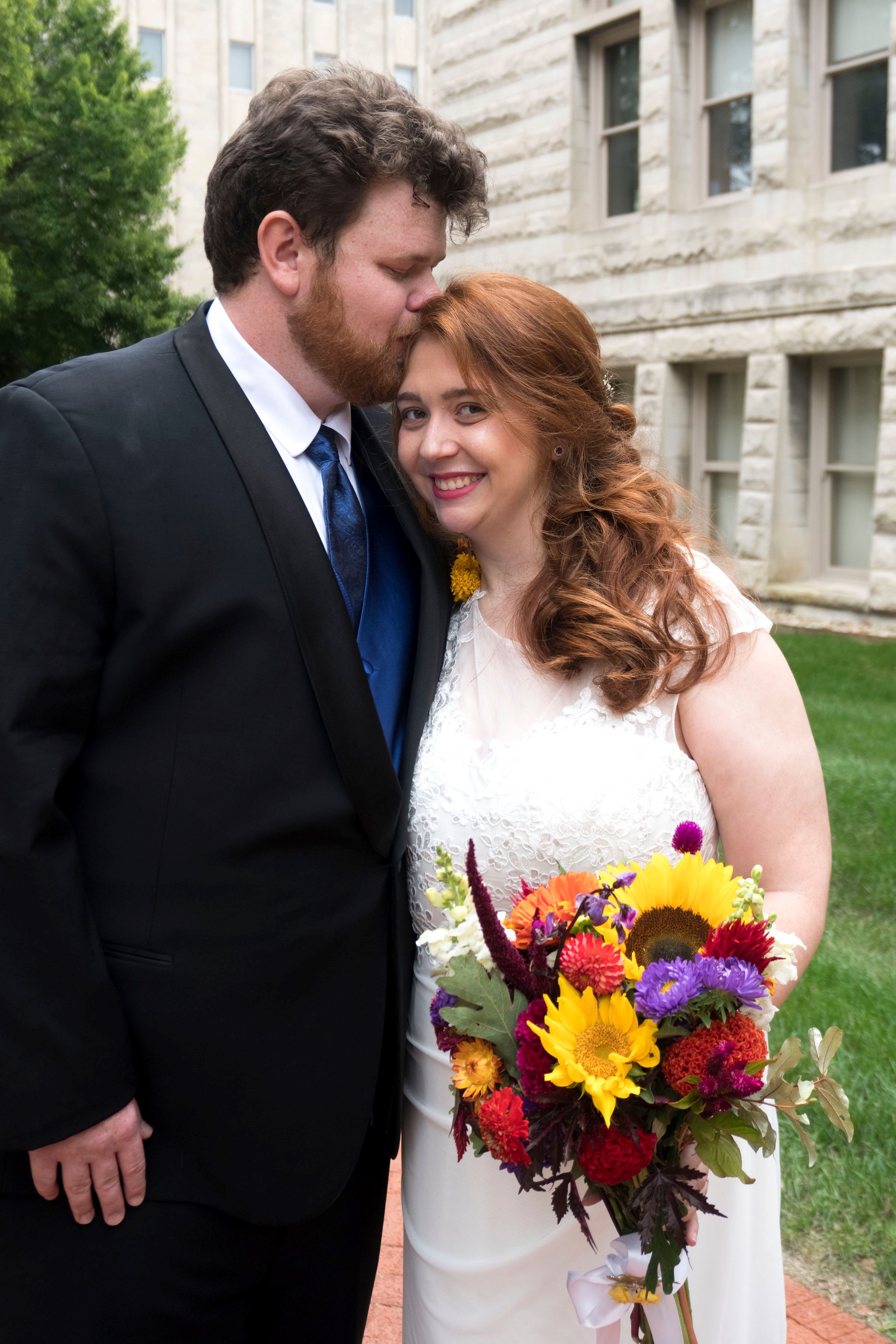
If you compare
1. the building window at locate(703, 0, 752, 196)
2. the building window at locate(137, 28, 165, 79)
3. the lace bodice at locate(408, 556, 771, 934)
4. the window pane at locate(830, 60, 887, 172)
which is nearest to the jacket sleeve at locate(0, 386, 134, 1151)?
the lace bodice at locate(408, 556, 771, 934)

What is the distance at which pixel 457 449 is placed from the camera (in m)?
2.74

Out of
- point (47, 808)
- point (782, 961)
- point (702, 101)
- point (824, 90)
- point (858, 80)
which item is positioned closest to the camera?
point (782, 961)

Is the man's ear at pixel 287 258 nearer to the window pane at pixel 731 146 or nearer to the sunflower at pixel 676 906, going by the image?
the sunflower at pixel 676 906

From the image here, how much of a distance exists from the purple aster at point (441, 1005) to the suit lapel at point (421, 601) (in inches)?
22.7

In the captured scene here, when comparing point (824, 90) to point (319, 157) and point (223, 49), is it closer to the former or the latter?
point (319, 157)

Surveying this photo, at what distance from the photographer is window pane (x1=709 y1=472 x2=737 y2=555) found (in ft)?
47.1

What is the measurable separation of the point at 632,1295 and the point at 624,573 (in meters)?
1.47

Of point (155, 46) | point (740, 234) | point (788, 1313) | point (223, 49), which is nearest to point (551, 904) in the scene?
point (788, 1313)

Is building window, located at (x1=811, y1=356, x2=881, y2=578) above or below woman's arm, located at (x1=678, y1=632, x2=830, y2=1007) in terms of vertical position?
above

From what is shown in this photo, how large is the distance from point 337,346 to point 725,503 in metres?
12.5

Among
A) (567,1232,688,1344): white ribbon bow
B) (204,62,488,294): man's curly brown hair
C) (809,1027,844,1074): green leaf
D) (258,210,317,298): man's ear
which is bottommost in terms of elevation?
(567,1232,688,1344): white ribbon bow

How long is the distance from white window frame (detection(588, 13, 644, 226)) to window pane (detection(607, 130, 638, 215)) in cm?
4

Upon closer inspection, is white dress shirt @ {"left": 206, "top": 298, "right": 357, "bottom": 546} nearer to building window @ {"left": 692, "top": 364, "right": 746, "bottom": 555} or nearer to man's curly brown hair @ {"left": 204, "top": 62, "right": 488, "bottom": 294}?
man's curly brown hair @ {"left": 204, "top": 62, "right": 488, "bottom": 294}

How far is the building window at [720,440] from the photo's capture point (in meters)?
14.3
